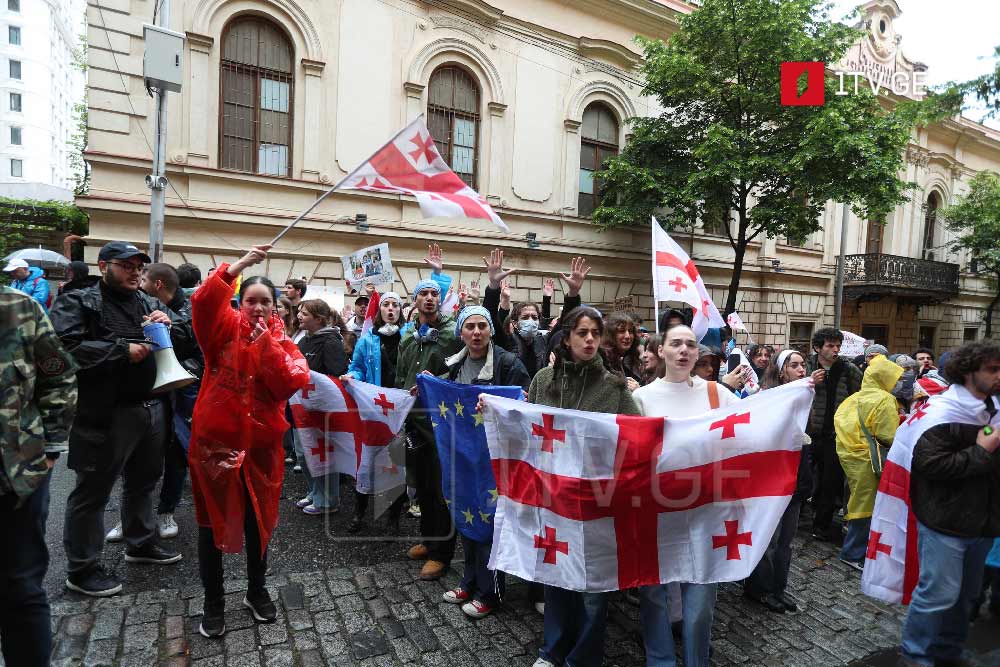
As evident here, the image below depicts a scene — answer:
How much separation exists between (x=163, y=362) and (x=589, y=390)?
2.62m

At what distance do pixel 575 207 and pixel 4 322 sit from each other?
1369 centimetres

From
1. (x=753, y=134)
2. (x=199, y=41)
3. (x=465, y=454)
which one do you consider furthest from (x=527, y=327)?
(x=753, y=134)

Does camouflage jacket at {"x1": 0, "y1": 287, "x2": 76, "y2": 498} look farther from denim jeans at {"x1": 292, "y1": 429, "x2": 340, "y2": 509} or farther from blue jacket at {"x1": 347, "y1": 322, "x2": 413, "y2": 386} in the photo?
blue jacket at {"x1": 347, "y1": 322, "x2": 413, "y2": 386}

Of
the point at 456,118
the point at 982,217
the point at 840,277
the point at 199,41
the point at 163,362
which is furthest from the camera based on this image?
the point at 982,217

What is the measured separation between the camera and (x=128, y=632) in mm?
3135

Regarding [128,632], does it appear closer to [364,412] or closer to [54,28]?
[364,412]

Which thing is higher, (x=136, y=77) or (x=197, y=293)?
(x=136, y=77)

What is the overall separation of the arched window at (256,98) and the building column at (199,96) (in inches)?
12.9

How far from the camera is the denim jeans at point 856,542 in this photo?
185 inches

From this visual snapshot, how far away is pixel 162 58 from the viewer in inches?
320

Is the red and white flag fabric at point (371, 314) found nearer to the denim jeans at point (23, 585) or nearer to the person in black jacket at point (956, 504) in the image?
the denim jeans at point (23, 585)

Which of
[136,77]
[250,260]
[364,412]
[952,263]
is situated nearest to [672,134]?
[136,77]

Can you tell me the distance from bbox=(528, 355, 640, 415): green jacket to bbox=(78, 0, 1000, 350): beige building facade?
9.18m

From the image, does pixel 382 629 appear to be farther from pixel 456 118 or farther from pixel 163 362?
pixel 456 118
